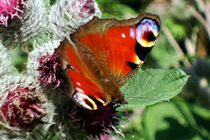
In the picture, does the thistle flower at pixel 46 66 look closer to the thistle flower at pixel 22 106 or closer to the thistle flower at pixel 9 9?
the thistle flower at pixel 22 106

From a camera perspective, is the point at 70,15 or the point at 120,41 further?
the point at 70,15

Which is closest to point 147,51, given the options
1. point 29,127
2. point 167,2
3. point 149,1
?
point 29,127

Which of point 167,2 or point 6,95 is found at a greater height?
point 6,95

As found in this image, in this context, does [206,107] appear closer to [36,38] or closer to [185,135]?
[185,135]

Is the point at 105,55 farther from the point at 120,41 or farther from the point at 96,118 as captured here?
the point at 96,118

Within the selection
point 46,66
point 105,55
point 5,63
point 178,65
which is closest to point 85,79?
point 105,55

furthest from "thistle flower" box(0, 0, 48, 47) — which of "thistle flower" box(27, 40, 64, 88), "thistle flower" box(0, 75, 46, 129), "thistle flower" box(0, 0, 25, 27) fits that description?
"thistle flower" box(0, 75, 46, 129)

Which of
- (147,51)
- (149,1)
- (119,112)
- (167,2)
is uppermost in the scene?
(147,51)
